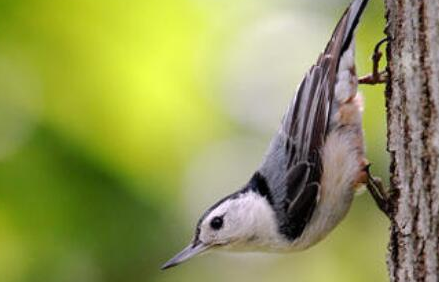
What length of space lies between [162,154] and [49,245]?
0.62 meters

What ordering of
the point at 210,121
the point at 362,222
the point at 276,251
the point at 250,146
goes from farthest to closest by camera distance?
the point at 250,146 < the point at 362,222 < the point at 210,121 < the point at 276,251

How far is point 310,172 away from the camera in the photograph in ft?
12.3

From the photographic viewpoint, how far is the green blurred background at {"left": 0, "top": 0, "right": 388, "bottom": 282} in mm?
3514

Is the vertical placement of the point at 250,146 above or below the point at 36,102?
below

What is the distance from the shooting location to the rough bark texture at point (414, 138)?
2.63m

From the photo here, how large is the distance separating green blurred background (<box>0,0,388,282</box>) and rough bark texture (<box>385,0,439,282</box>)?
3.93 feet

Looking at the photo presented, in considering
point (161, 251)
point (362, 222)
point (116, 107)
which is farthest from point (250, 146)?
point (116, 107)

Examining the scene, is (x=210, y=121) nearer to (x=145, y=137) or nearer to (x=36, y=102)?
(x=145, y=137)

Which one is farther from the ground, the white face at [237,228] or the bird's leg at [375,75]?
the bird's leg at [375,75]

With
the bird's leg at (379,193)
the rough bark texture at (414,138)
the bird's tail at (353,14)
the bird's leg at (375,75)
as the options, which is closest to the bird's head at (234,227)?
the bird's leg at (379,193)

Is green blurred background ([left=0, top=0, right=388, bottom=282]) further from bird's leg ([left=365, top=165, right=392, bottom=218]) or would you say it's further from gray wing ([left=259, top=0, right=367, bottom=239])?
bird's leg ([left=365, top=165, right=392, bottom=218])

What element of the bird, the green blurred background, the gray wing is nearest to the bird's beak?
the bird

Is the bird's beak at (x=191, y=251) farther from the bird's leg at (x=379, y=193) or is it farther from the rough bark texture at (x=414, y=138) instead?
the rough bark texture at (x=414, y=138)

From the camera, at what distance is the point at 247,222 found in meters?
3.87
